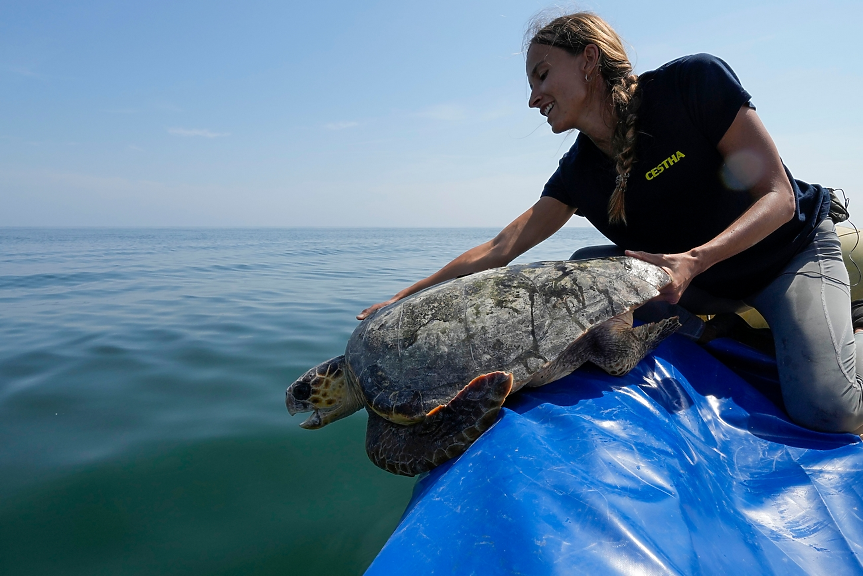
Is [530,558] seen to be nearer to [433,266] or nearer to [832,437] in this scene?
[832,437]

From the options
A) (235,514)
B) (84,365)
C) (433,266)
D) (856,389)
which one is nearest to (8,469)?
(235,514)

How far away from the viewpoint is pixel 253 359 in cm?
450

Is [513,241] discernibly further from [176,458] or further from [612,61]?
[176,458]

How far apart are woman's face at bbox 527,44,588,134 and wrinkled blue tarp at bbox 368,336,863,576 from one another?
153 centimetres

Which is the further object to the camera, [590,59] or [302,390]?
[302,390]

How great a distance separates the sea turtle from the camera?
1.94 meters

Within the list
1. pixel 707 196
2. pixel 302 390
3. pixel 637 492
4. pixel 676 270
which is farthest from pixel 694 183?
pixel 302 390

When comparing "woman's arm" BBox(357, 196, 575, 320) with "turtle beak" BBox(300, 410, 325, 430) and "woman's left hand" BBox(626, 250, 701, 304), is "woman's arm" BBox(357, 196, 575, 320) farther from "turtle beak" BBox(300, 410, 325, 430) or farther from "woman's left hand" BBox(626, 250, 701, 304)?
"woman's left hand" BBox(626, 250, 701, 304)

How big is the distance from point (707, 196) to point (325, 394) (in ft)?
8.70

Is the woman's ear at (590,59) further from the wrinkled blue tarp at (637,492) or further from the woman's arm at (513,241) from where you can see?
the wrinkled blue tarp at (637,492)

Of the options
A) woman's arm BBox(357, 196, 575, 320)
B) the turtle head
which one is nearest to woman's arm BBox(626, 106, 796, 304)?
woman's arm BBox(357, 196, 575, 320)

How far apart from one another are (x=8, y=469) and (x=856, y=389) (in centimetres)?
460

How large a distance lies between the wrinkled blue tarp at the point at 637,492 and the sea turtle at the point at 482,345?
123 mm

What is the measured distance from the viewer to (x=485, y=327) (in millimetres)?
2176
